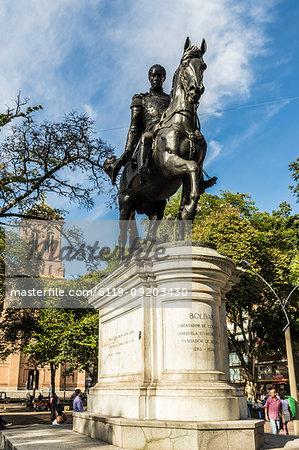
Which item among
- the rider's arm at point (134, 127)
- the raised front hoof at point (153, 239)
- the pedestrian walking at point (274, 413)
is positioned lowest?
the pedestrian walking at point (274, 413)

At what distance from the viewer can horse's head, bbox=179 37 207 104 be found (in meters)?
7.09

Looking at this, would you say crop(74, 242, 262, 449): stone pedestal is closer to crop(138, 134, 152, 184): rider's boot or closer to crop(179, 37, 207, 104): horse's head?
crop(138, 134, 152, 184): rider's boot

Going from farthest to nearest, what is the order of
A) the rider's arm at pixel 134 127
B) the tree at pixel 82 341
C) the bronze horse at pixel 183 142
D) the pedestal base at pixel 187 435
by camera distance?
the tree at pixel 82 341, the rider's arm at pixel 134 127, the bronze horse at pixel 183 142, the pedestal base at pixel 187 435

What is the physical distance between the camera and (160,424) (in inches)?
210

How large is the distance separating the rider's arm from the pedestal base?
4.99 m

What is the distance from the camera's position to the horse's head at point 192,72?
709 centimetres

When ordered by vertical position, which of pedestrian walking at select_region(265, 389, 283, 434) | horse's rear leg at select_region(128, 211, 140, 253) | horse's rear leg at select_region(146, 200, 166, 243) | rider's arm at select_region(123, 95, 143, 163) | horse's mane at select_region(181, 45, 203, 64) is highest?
horse's mane at select_region(181, 45, 203, 64)

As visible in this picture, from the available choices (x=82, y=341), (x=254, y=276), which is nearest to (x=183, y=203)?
(x=254, y=276)

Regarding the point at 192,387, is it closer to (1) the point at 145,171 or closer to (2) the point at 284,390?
(1) the point at 145,171

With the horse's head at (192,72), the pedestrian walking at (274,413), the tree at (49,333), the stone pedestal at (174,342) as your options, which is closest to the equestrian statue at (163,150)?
the horse's head at (192,72)

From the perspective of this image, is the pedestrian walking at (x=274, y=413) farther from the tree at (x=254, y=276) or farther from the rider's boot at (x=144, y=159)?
the tree at (x=254, y=276)

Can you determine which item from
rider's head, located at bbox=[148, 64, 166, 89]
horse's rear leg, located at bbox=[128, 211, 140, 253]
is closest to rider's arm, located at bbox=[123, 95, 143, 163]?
rider's head, located at bbox=[148, 64, 166, 89]

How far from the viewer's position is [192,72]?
A: 714cm

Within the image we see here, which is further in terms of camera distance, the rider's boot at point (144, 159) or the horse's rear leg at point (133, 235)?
the horse's rear leg at point (133, 235)
